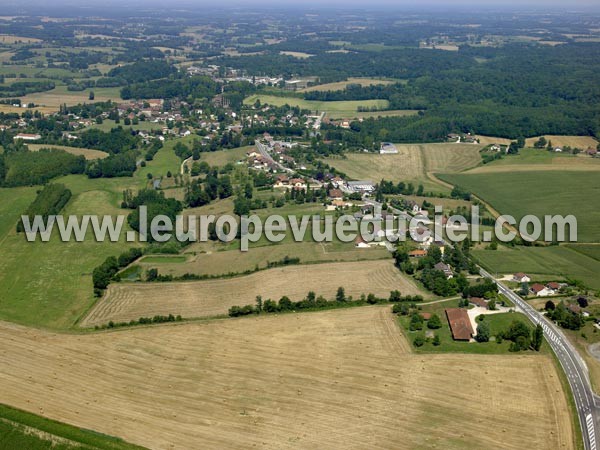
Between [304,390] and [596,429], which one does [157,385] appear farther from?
[596,429]

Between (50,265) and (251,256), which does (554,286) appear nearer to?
(251,256)

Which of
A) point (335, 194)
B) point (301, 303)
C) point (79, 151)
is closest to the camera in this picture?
point (301, 303)

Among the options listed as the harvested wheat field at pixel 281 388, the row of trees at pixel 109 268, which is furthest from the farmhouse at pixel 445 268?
the row of trees at pixel 109 268

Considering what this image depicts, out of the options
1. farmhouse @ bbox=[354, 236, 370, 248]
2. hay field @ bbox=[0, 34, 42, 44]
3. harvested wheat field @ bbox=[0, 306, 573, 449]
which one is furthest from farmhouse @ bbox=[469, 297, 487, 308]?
hay field @ bbox=[0, 34, 42, 44]

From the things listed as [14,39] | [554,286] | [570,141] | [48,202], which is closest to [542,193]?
[554,286]

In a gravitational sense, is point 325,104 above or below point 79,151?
above

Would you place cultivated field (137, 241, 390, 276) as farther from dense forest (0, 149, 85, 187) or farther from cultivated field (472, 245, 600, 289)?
dense forest (0, 149, 85, 187)

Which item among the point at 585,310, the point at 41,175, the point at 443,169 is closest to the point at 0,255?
the point at 41,175
